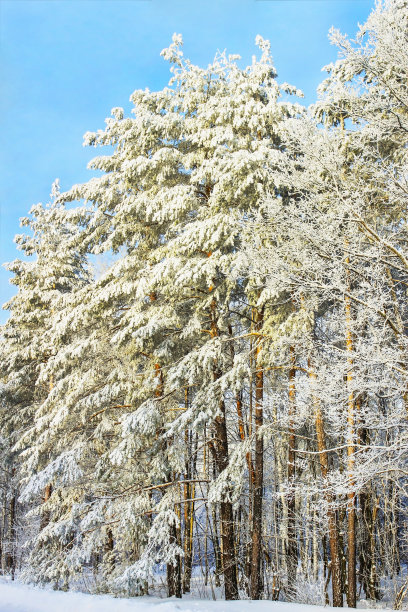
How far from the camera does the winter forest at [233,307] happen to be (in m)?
6.87

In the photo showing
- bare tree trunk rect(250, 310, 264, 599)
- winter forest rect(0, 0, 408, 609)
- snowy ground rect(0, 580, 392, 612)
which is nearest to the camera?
snowy ground rect(0, 580, 392, 612)

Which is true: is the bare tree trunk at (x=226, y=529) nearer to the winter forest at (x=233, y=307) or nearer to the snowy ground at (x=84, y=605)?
the winter forest at (x=233, y=307)

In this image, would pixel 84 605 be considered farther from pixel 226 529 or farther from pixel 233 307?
pixel 233 307

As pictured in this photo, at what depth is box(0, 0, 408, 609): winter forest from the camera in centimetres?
687

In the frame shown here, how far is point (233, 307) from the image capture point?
11.4 m

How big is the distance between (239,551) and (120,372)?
812 centimetres

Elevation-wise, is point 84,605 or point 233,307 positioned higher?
point 233,307

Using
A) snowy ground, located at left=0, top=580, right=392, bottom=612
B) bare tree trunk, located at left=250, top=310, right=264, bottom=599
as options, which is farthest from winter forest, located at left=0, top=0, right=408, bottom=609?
snowy ground, located at left=0, top=580, right=392, bottom=612

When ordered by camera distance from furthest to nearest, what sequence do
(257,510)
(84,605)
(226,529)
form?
(257,510), (226,529), (84,605)

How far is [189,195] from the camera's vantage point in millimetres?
9492

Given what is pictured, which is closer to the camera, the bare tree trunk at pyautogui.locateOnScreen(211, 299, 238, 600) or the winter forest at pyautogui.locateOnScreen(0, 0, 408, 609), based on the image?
the winter forest at pyautogui.locateOnScreen(0, 0, 408, 609)

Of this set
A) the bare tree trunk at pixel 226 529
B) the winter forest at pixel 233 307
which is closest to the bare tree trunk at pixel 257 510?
the winter forest at pixel 233 307

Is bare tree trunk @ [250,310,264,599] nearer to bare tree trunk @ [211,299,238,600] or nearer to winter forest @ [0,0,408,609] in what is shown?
winter forest @ [0,0,408,609]

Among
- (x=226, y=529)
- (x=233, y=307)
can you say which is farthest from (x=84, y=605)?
(x=233, y=307)
